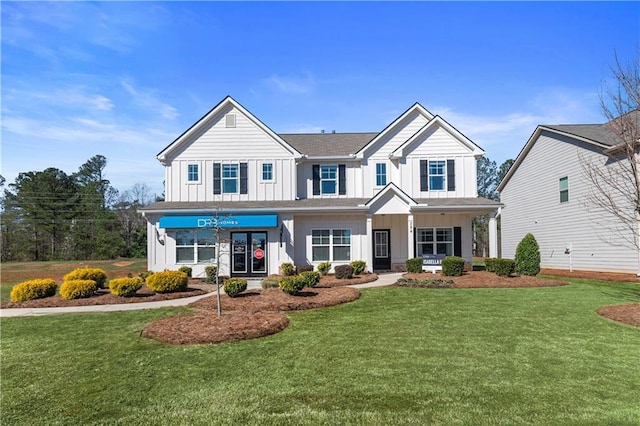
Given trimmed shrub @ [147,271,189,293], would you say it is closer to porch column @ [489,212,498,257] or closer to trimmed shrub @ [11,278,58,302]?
trimmed shrub @ [11,278,58,302]

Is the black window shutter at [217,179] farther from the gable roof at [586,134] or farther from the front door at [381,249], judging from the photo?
the gable roof at [586,134]

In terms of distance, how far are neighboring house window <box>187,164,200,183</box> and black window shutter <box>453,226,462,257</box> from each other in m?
14.4

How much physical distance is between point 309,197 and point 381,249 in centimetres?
503

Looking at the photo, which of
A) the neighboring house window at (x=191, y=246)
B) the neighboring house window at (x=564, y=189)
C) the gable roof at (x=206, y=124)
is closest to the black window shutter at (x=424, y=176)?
the gable roof at (x=206, y=124)

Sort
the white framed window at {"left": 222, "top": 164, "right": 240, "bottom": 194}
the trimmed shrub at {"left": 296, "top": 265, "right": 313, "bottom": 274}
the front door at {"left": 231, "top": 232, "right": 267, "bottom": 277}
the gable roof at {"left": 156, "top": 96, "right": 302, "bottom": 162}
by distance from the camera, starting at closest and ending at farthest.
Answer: the trimmed shrub at {"left": 296, "top": 265, "right": 313, "bottom": 274} → the front door at {"left": 231, "top": 232, "right": 267, "bottom": 277} → the gable roof at {"left": 156, "top": 96, "right": 302, "bottom": 162} → the white framed window at {"left": 222, "top": 164, "right": 240, "bottom": 194}

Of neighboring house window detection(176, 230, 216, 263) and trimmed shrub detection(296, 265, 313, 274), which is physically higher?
neighboring house window detection(176, 230, 216, 263)

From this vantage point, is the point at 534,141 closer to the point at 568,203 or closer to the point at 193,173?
the point at 568,203

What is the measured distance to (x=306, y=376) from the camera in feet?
19.0

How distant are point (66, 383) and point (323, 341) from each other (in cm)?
433

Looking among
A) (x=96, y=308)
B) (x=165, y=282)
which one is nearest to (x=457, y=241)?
(x=165, y=282)

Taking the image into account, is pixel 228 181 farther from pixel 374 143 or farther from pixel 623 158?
pixel 623 158

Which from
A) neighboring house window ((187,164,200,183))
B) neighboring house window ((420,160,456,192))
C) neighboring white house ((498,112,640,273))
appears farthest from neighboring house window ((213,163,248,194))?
neighboring white house ((498,112,640,273))

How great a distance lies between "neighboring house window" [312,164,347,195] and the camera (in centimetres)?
2152

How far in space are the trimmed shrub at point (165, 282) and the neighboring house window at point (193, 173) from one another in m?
7.47
